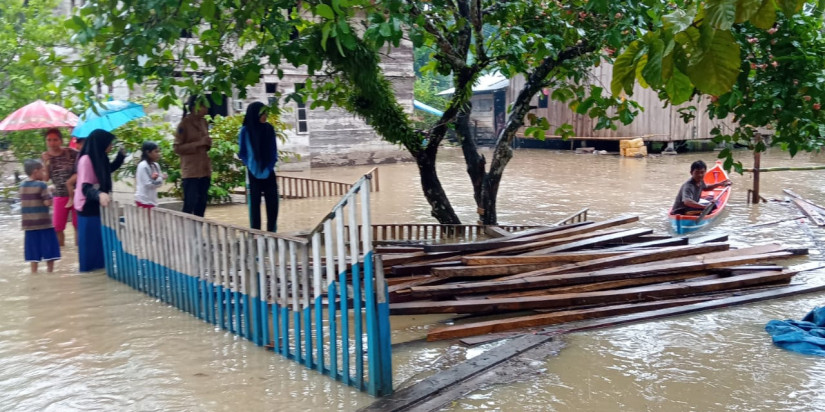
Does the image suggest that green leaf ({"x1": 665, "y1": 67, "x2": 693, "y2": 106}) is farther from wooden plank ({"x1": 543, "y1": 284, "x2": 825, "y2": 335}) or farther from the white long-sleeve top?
the white long-sleeve top

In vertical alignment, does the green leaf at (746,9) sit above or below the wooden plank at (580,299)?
above

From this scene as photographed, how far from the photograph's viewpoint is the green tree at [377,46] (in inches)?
211

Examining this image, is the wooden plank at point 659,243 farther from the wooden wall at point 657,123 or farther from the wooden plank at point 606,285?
the wooden wall at point 657,123

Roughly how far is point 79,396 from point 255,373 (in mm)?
1224

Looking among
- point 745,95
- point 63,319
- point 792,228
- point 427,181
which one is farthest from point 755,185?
point 63,319

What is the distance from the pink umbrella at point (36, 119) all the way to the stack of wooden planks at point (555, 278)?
5.91 metres

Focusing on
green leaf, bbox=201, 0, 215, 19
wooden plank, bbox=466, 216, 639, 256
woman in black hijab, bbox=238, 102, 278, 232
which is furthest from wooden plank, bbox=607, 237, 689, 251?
green leaf, bbox=201, 0, 215, 19

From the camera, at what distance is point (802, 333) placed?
544 cm

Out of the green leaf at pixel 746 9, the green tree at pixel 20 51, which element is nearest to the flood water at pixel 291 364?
the green leaf at pixel 746 9

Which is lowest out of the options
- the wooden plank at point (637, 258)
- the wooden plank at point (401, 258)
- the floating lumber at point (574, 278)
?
the floating lumber at point (574, 278)

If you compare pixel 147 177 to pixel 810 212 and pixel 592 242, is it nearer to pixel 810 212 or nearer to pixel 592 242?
pixel 592 242

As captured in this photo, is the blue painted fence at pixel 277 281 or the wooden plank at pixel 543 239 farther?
the wooden plank at pixel 543 239

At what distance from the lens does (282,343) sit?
16.6 feet

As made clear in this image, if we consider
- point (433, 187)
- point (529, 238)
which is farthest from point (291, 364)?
point (433, 187)
